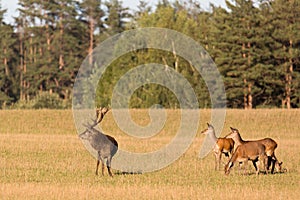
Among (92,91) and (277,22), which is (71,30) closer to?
(92,91)

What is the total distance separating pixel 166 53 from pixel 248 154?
47.0 m

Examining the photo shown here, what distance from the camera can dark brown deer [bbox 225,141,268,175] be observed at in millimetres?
18406

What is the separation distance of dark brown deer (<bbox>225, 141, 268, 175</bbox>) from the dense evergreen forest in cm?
3657

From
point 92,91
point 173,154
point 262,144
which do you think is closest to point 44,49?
point 92,91

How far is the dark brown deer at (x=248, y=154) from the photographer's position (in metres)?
18.4

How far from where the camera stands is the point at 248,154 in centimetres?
1847

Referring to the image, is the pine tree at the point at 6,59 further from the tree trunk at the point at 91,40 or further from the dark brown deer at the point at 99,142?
the dark brown deer at the point at 99,142

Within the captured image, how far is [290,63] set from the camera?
5653 centimetres

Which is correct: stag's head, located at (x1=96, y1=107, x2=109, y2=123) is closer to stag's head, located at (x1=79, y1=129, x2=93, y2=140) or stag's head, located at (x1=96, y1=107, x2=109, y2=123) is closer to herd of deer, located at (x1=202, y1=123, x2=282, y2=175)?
stag's head, located at (x1=79, y1=129, x2=93, y2=140)

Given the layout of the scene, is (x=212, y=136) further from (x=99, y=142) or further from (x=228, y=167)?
(x=99, y=142)

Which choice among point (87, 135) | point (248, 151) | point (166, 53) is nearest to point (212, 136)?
point (248, 151)

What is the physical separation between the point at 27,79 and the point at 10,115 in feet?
120

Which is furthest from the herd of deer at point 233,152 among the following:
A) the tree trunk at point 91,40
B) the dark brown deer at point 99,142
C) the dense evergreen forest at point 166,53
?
the tree trunk at point 91,40

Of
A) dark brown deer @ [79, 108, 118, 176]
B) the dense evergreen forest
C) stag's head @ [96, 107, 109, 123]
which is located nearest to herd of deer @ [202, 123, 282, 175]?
dark brown deer @ [79, 108, 118, 176]
